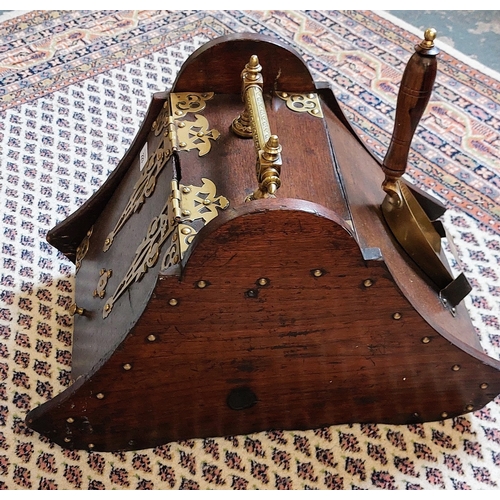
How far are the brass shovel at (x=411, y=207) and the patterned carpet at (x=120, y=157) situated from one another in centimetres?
26

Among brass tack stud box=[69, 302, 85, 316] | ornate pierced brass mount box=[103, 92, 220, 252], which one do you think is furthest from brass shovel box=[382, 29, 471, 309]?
brass tack stud box=[69, 302, 85, 316]

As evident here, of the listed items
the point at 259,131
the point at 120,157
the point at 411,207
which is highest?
the point at 259,131

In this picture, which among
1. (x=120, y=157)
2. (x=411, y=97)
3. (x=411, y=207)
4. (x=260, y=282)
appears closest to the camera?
(x=260, y=282)

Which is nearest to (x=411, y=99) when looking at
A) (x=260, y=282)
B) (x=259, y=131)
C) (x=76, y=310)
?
(x=259, y=131)

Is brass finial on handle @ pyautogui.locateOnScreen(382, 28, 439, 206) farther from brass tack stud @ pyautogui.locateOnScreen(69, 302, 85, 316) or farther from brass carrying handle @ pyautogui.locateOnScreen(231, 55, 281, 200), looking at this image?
brass tack stud @ pyautogui.locateOnScreen(69, 302, 85, 316)

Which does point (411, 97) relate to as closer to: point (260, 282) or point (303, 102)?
point (303, 102)

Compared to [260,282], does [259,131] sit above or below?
above

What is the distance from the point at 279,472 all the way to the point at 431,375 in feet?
1.07

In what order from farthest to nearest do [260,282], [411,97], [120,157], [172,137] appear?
[120,157], [172,137], [411,97], [260,282]

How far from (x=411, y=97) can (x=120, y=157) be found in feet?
3.35

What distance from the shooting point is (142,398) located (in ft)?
3.98

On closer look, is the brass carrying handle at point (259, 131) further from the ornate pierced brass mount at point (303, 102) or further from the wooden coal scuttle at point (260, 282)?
the ornate pierced brass mount at point (303, 102)

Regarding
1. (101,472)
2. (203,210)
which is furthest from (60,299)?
(203,210)

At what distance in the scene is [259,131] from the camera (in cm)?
114
